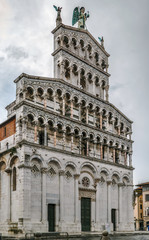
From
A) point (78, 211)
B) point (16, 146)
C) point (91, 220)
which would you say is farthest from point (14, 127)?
point (91, 220)

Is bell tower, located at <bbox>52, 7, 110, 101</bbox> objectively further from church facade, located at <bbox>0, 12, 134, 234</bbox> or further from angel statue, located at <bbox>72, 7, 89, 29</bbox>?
angel statue, located at <bbox>72, 7, 89, 29</bbox>

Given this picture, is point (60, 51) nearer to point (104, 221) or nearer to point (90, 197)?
point (90, 197)

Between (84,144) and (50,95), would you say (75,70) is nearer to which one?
(50,95)

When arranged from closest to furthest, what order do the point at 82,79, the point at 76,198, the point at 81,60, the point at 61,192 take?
the point at 61,192 < the point at 76,198 < the point at 81,60 < the point at 82,79

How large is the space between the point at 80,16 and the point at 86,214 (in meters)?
24.4

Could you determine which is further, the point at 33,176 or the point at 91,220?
the point at 91,220

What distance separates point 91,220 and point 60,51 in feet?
60.5

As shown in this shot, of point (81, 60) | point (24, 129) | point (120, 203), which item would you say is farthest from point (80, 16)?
point (120, 203)

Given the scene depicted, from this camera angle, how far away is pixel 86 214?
1305 inches

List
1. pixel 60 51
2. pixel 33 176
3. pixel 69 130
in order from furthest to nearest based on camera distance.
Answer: pixel 60 51 → pixel 69 130 → pixel 33 176

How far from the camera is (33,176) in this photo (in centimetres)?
2850

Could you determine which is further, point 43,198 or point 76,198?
point 76,198

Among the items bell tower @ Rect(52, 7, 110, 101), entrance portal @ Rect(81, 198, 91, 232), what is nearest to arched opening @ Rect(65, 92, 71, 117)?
bell tower @ Rect(52, 7, 110, 101)

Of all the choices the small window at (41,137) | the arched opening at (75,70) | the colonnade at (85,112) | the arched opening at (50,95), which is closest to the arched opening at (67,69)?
the arched opening at (75,70)
